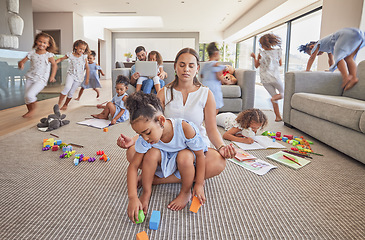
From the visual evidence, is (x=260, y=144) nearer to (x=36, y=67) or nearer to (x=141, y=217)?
(x=141, y=217)

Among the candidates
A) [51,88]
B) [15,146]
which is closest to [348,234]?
[15,146]

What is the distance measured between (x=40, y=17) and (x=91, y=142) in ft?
28.6

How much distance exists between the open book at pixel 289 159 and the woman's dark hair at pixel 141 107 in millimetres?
1151

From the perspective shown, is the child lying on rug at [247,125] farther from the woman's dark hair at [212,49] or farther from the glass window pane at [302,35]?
the glass window pane at [302,35]

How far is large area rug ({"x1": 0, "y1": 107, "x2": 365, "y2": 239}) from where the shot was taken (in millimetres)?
1048

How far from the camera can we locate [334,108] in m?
2.06

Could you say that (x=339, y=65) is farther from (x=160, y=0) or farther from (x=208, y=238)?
(x=160, y=0)

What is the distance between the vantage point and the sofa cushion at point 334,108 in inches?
72.1

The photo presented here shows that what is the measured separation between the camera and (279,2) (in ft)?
21.0

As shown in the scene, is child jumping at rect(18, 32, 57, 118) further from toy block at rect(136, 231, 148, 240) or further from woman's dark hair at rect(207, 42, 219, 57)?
toy block at rect(136, 231, 148, 240)

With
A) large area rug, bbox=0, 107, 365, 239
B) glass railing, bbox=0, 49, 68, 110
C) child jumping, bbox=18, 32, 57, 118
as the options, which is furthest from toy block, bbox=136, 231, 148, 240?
glass railing, bbox=0, 49, 68, 110

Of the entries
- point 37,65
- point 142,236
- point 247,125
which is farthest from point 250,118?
point 37,65

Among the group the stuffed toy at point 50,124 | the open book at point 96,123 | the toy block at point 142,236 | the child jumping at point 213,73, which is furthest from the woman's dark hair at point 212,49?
the toy block at point 142,236

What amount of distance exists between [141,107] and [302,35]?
→ 733 cm
